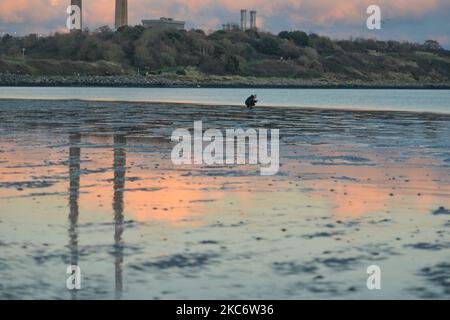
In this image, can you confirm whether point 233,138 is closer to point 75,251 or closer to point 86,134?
point 86,134

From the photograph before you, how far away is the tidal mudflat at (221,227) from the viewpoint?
10.6 metres

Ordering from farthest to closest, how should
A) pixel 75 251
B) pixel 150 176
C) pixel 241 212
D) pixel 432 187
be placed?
pixel 150 176, pixel 432 187, pixel 241 212, pixel 75 251

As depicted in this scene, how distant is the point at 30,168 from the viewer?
925 inches

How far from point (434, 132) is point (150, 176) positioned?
2436cm

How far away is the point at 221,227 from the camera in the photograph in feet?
47.9

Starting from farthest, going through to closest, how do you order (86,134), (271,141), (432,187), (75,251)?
(86,134), (271,141), (432,187), (75,251)

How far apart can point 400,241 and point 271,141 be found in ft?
70.0

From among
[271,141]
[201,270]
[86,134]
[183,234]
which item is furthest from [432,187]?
[86,134]

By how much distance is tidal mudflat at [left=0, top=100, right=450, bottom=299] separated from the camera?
10648 mm
